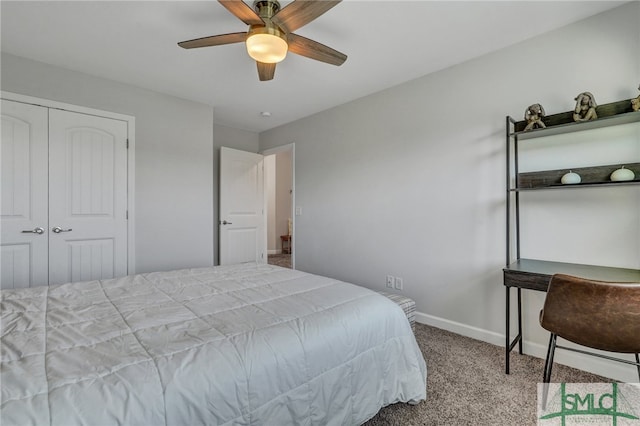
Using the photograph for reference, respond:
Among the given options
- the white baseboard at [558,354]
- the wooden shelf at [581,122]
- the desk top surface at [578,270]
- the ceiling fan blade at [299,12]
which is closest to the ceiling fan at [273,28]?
the ceiling fan blade at [299,12]

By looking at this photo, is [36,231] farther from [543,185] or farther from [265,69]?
[543,185]

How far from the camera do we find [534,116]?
2121 mm

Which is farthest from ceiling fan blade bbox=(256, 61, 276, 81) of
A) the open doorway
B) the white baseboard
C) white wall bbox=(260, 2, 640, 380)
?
the open doorway

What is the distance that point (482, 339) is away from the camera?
8.21 feet

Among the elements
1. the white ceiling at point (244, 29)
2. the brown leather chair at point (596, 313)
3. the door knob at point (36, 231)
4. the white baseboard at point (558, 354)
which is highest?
the white ceiling at point (244, 29)

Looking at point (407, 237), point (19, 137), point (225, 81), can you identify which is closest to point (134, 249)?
point (19, 137)

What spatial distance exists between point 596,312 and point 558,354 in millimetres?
986

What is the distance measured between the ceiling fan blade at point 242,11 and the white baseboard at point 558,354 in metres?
2.77

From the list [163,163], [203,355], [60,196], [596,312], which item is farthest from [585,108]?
[60,196]

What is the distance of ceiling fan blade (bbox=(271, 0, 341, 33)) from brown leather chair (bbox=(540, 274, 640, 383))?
1.86 meters

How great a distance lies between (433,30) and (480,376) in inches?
96.0

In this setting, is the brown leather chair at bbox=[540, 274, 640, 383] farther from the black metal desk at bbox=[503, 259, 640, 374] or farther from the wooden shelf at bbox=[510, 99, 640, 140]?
the wooden shelf at bbox=[510, 99, 640, 140]

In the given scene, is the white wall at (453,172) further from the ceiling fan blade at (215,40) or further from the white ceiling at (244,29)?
the ceiling fan blade at (215,40)

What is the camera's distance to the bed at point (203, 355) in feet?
2.65
